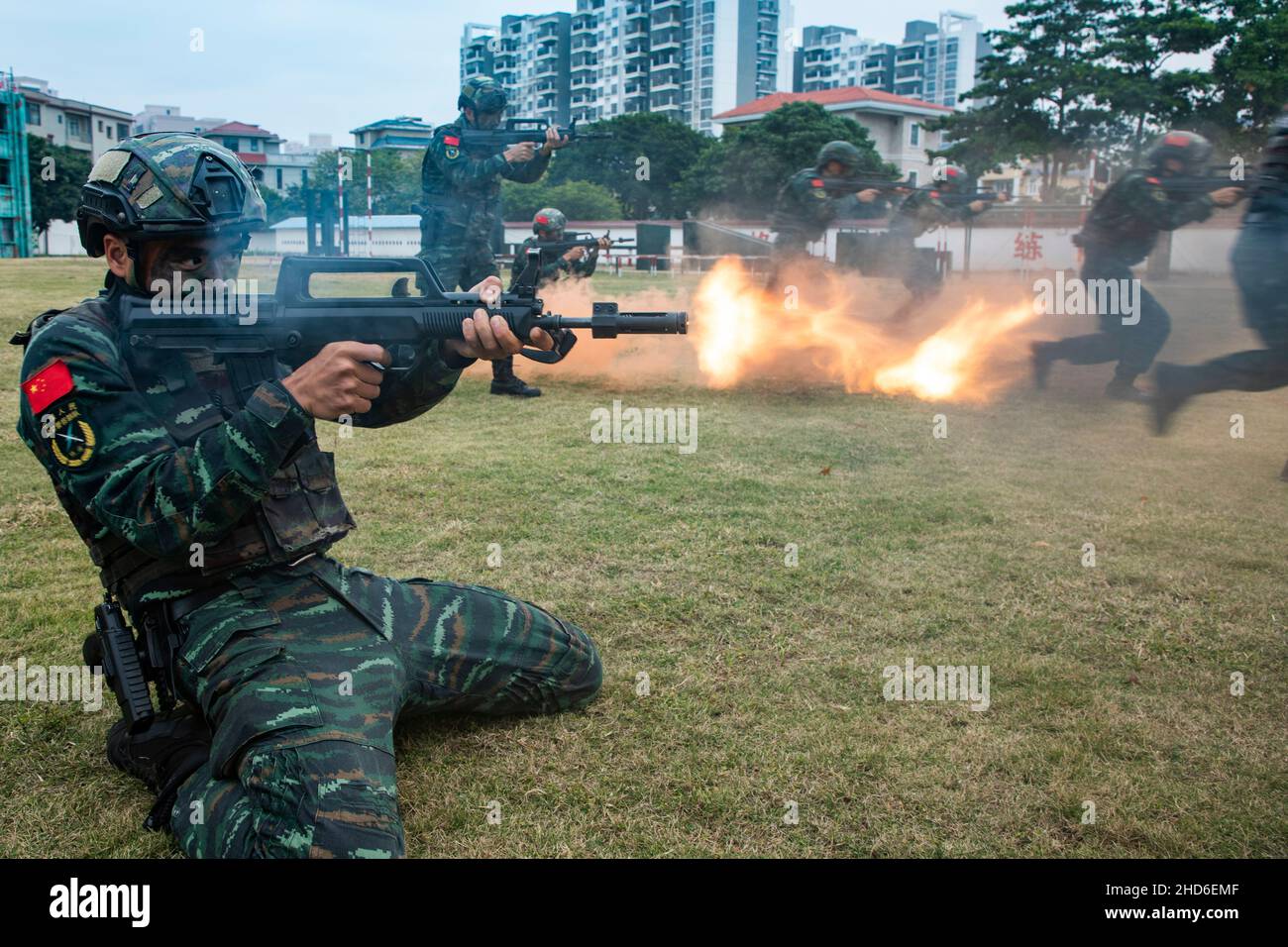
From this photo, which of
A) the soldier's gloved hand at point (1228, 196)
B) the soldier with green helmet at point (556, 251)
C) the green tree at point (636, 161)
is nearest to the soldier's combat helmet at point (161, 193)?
the soldier's gloved hand at point (1228, 196)

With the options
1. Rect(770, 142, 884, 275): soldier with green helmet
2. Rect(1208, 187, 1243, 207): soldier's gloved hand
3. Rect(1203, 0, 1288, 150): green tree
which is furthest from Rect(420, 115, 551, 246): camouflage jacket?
Rect(1203, 0, 1288, 150): green tree

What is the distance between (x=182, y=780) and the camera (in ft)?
10.6

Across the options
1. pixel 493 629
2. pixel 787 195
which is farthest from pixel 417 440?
pixel 787 195

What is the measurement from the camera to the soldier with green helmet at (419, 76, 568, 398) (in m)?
10.8

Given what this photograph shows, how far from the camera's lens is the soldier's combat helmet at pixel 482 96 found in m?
10.9

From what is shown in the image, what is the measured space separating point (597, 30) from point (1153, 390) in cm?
11900

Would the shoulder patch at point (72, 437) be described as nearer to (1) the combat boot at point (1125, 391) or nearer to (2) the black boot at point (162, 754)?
(2) the black boot at point (162, 754)

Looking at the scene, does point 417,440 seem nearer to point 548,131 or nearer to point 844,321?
point 548,131

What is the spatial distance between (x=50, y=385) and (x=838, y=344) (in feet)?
34.7

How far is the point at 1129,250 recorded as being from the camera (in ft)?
35.6

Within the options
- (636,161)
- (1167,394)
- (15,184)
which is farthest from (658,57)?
(1167,394)

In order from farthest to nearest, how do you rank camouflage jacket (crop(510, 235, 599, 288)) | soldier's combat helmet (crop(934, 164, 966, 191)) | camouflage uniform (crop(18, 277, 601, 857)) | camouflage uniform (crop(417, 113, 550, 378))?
soldier's combat helmet (crop(934, 164, 966, 191)) → camouflage jacket (crop(510, 235, 599, 288)) → camouflage uniform (crop(417, 113, 550, 378)) → camouflage uniform (crop(18, 277, 601, 857))

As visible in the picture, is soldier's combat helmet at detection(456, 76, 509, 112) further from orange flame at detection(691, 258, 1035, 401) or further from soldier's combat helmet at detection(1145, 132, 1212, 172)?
soldier's combat helmet at detection(1145, 132, 1212, 172)

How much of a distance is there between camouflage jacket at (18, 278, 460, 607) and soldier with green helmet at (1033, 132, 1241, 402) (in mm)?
9434
